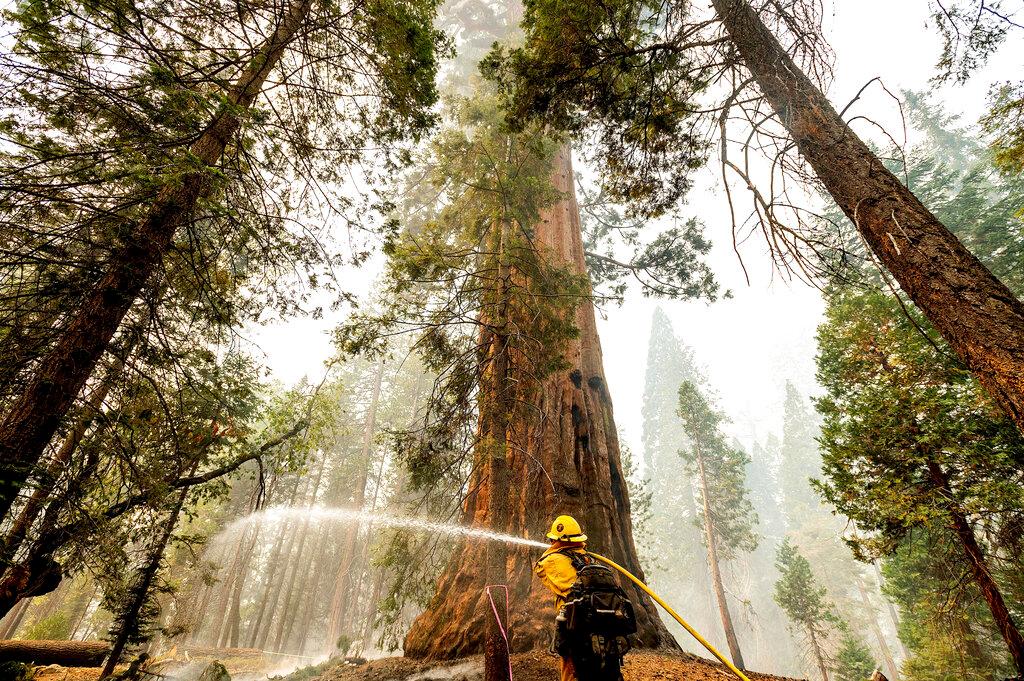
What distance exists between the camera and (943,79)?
4.53 metres

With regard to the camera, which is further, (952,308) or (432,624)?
(432,624)

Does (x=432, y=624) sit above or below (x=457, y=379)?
below

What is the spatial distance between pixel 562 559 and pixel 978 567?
8.83m

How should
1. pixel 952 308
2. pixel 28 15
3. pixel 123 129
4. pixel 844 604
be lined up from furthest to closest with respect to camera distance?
pixel 844 604, pixel 123 129, pixel 28 15, pixel 952 308

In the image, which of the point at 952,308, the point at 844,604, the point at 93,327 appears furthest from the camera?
the point at 844,604

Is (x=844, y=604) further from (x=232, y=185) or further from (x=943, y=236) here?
(x=232, y=185)

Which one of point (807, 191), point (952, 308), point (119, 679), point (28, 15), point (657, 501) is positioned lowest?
point (119, 679)

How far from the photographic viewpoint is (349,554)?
1950 centimetres

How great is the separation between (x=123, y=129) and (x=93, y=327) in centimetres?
189

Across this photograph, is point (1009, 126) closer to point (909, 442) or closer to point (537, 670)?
point (909, 442)

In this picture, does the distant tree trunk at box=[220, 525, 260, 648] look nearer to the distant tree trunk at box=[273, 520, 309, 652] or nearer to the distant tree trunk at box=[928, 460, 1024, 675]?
the distant tree trunk at box=[273, 520, 309, 652]

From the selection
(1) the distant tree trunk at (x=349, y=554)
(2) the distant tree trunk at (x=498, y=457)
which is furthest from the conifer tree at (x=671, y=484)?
(2) the distant tree trunk at (x=498, y=457)

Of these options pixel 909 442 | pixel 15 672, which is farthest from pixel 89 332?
pixel 909 442

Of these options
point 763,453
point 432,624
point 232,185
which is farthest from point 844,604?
point 232,185
